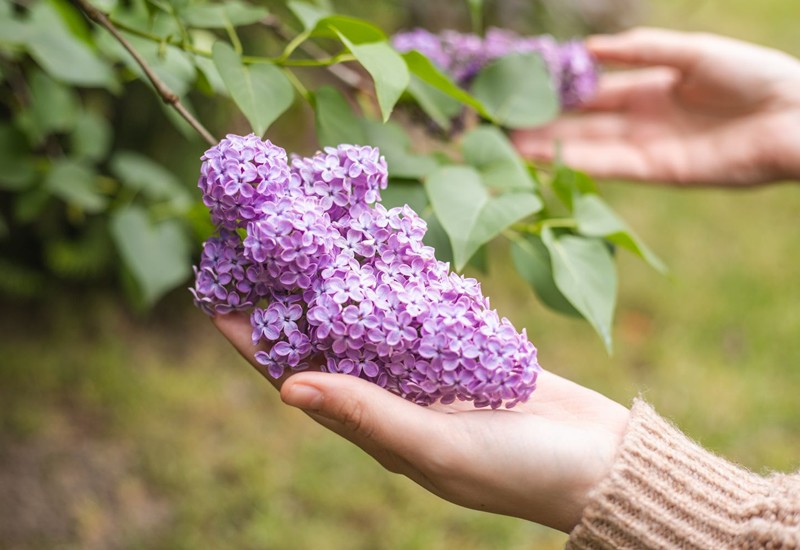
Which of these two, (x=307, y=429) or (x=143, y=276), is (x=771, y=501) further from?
(x=307, y=429)

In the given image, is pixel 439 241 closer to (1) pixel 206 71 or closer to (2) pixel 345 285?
(2) pixel 345 285

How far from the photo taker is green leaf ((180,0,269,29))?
115 centimetres

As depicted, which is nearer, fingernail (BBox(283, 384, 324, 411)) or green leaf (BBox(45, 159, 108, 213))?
fingernail (BBox(283, 384, 324, 411))

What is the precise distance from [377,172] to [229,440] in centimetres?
161

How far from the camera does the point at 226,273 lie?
0.96 meters

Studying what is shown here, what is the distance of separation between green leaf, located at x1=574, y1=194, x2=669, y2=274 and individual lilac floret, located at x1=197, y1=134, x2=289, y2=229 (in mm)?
503

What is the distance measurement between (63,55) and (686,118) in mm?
1452

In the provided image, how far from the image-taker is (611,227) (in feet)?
4.02

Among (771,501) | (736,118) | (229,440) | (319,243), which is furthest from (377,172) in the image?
(229,440)

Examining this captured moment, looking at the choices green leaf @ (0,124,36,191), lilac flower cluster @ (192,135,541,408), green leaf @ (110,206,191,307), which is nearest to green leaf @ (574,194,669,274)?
lilac flower cluster @ (192,135,541,408)

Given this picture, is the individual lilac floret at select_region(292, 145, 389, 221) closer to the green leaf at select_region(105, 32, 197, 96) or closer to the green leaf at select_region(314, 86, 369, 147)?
the green leaf at select_region(314, 86, 369, 147)

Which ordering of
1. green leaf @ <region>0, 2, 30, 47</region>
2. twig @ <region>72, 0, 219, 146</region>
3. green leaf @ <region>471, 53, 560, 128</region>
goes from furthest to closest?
green leaf @ <region>471, 53, 560, 128</region> → green leaf @ <region>0, 2, 30, 47</region> → twig @ <region>72, 0, 219, 146</region>

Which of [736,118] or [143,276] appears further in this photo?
[736,118]

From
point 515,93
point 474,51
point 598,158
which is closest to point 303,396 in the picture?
point 515,93
